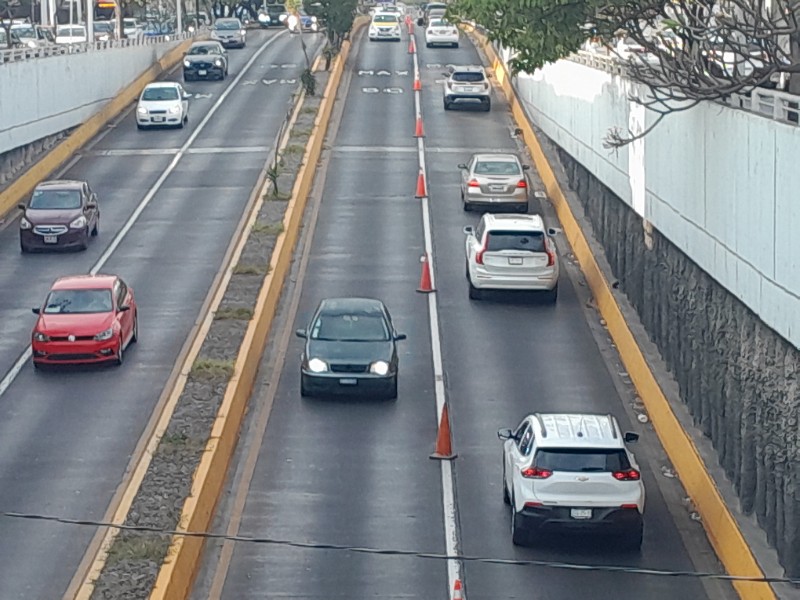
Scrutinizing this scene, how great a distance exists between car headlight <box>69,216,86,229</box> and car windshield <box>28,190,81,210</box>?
1.97 ft

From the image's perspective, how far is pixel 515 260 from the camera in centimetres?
3250

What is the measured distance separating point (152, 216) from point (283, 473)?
64.8 ft

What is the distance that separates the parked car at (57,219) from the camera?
36.8 metres

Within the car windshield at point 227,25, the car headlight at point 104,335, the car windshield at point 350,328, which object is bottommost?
the car headlight at point 104,335

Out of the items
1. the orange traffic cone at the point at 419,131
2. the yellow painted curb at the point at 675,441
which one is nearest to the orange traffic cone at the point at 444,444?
the yellow painted curb at the point at 675,441

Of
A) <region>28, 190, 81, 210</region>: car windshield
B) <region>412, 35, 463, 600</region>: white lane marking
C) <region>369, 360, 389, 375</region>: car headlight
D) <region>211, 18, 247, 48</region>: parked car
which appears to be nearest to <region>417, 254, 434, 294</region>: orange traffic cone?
<region>412, 35, 463, 600</region>: white lane marking

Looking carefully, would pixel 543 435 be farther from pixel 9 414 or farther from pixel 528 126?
pixel 528 126

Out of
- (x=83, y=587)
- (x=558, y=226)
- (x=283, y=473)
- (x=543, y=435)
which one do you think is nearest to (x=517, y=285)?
(x=558, y=226)

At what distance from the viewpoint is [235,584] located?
18.6m

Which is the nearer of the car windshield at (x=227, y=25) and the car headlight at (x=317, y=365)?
the car headlight at (x=317, y=365)

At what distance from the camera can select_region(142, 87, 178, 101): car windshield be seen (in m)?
55.8

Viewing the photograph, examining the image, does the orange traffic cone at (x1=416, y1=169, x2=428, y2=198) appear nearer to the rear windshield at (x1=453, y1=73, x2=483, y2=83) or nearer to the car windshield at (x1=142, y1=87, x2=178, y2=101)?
the car windshield at (x1=142, y1=87, x2=178, y2=101)

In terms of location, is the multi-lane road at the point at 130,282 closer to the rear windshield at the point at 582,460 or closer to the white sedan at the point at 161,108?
the white sedan at the point at 161,108

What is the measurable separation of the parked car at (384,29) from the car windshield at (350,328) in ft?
201
